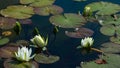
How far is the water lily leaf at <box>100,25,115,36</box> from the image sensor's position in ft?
9.38

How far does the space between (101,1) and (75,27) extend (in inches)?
30.3

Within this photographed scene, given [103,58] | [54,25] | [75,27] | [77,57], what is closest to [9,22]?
[54,25]

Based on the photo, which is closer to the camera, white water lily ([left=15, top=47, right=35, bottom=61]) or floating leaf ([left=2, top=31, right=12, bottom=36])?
white water lily ([left=15, top=47, right=35, bottom=61])

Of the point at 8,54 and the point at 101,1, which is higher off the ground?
the point at 101,1

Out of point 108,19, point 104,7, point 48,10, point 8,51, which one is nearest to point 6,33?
point 8,51

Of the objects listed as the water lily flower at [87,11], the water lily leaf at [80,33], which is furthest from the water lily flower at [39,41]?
the water lily flower at [87,11]

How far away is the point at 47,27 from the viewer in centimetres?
295

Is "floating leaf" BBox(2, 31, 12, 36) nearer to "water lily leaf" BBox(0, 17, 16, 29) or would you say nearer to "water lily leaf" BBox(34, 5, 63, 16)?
"water lily leaf" BBox(0, 17, 16, 29)

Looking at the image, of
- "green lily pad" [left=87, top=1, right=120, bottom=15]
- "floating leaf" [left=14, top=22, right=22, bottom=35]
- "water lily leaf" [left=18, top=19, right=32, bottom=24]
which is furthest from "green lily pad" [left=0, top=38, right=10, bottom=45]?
"green lily pad" [left=87, top=1, right=120, bottom=15]

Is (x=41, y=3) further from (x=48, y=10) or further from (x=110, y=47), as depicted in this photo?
(x=110, y=47)

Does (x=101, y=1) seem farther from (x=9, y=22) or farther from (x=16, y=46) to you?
(x=16, y=46)

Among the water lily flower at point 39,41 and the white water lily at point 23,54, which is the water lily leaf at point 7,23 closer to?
the water lily flower at point 39,41

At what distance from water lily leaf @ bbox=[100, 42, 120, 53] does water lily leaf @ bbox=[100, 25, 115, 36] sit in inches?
7.5

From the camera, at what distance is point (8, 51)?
247cm
